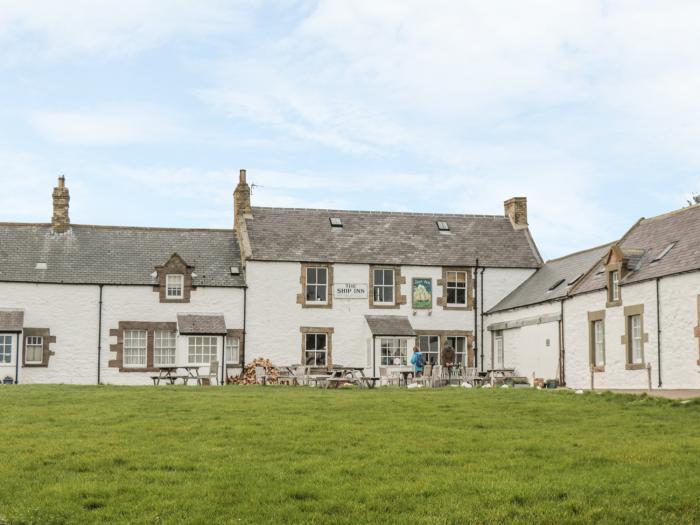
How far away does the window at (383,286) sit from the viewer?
4562 centimetres

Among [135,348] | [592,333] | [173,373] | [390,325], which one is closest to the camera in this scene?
[592,333]

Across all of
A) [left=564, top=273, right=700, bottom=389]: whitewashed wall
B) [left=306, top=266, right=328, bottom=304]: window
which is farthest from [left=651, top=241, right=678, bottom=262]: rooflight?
[left=306, top=266, right=328, bottom=304]: window

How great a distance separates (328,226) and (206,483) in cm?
3447

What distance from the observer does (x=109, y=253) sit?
44781mm

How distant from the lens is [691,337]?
2942 centimetres

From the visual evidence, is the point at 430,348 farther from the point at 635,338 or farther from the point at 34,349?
the point at 34,349

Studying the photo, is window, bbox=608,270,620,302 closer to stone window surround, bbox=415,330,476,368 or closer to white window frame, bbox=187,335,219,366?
stone window surround, bbox=415,330,476,368

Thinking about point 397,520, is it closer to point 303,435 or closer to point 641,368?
point 303,435

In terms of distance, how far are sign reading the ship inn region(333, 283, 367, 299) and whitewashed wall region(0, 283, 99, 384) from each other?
10382 millimetres

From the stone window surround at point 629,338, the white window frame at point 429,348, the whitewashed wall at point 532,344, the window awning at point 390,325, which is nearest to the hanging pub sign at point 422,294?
the window awning at point 390,325

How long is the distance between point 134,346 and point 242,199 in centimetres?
855

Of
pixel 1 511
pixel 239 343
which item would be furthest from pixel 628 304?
pixel 1 511

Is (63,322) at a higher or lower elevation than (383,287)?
lower

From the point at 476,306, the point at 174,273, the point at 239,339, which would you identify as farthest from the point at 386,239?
the point at 174,273
